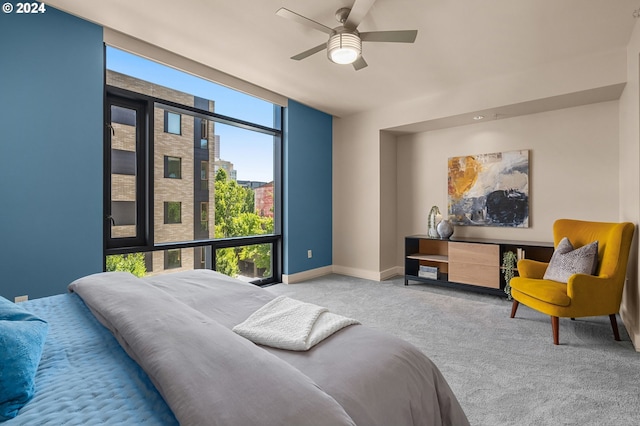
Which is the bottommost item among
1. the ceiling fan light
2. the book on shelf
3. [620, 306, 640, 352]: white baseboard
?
[620, 306, 640, 352]: white baseboard

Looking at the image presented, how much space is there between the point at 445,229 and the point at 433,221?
30 centimetres

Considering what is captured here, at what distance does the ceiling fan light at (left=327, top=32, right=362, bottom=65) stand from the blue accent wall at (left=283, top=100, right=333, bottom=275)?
211 centimetres

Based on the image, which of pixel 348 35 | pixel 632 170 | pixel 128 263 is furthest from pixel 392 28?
pixel 128 263

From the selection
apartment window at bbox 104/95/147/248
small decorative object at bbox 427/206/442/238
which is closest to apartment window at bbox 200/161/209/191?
apartment window at bbox 104/95/147/248

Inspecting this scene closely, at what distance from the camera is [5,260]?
2238 millimetres

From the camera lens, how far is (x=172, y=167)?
3.41 meters

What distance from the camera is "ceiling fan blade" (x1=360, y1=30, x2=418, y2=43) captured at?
2221 mm

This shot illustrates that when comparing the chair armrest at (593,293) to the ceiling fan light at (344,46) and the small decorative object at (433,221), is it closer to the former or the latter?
the small decorative object at (433,221)

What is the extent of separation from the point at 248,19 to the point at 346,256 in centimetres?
355

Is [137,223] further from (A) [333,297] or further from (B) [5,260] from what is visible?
(A) [333,297]

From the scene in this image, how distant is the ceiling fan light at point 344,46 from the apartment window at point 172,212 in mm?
2242

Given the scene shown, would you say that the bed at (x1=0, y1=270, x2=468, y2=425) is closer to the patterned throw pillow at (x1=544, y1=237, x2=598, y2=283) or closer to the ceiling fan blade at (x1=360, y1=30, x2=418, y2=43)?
the ceiling fan blade at (x1=360, y1=30, x2=418, y2=43)

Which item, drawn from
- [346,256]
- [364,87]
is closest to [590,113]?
[364,87]

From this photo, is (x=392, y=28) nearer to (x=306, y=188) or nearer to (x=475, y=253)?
(x=306, y=188)
